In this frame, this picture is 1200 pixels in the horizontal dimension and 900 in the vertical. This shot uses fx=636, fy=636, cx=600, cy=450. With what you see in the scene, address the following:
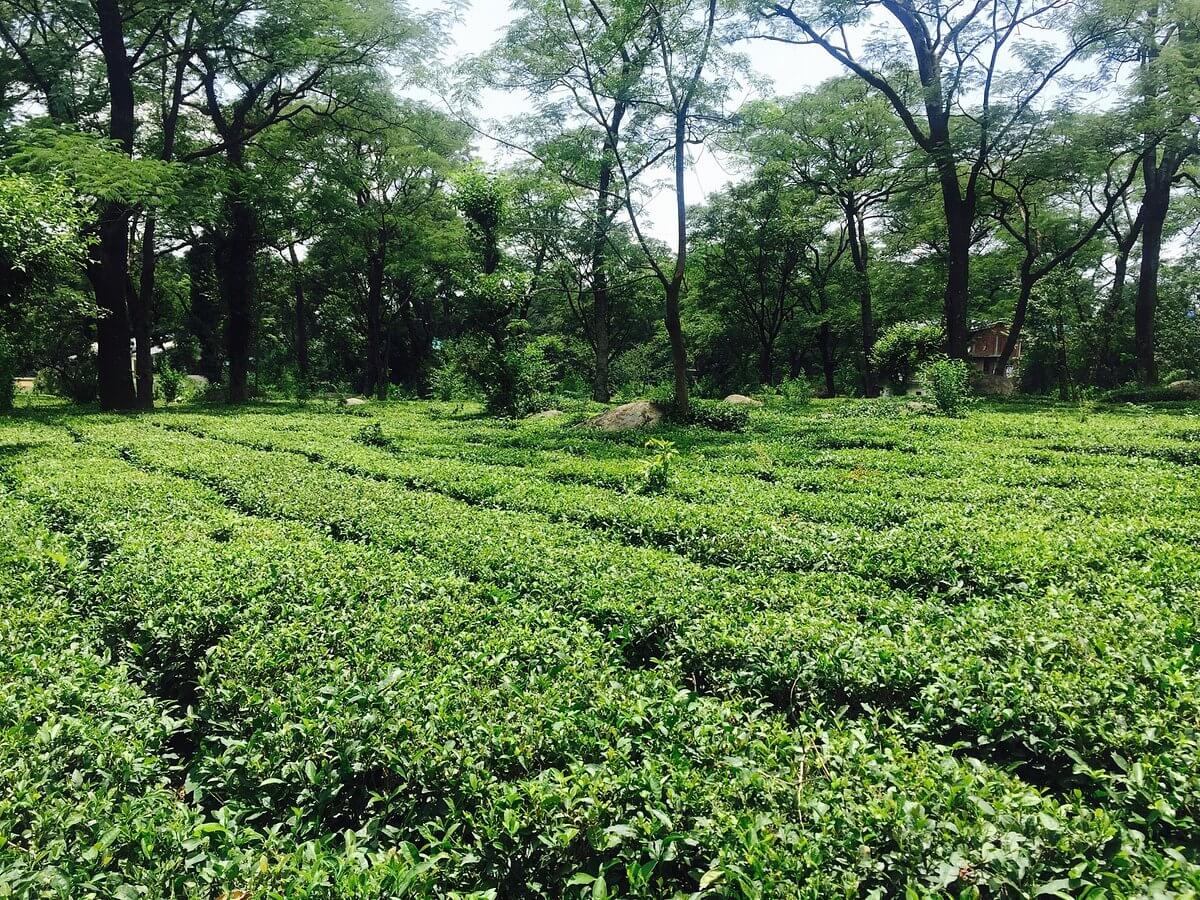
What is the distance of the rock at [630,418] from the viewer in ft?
44.6

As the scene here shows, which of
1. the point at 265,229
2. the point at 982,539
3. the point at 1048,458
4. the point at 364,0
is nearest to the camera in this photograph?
the point at 982,539

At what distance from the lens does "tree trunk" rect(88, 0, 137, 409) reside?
16.1 m

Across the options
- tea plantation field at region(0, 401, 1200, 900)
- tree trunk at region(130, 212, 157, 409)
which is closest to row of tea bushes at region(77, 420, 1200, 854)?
tea plantation field at region(0, 401, 1200, 900)

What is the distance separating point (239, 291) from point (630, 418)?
17502 mm

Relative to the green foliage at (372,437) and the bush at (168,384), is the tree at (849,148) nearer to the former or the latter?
the green foliage at (372,437)

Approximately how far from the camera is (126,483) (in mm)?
7004

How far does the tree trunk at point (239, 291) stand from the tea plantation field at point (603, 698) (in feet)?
61.1

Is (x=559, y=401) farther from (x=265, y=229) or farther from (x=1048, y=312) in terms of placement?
(x=1048, y=312)

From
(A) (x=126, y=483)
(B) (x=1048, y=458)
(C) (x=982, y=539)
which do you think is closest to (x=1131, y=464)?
(B) (x=1048, y=458)

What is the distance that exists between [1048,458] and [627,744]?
8.52 meters

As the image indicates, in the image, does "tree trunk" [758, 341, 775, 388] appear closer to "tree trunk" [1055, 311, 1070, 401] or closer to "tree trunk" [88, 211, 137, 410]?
"tree trunk" [1055, 311, 1070, 401]

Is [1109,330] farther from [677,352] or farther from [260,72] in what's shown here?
[260,72]

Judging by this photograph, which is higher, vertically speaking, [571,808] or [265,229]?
[265,229]

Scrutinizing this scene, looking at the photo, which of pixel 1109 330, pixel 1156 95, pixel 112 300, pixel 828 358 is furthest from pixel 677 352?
pixel 828 358
